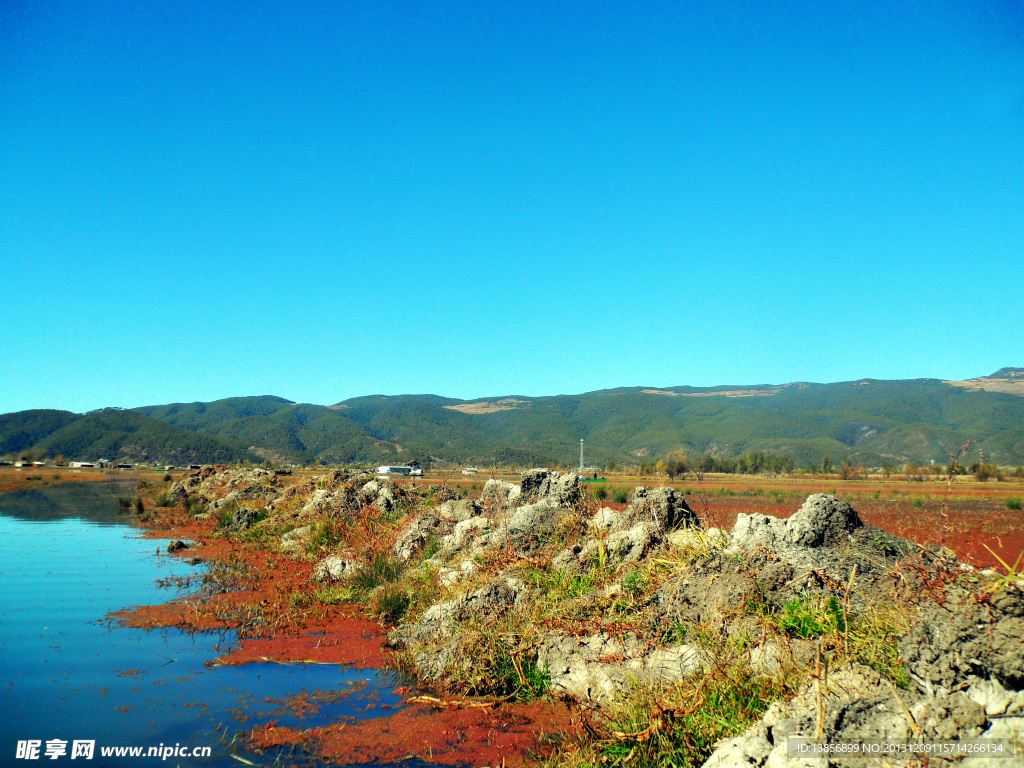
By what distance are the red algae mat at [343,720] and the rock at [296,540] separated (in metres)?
1.17

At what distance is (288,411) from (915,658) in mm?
177890

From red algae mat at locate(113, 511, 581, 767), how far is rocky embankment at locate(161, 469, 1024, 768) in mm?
401

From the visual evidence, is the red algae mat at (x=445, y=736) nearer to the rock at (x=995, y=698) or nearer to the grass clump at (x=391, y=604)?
the rock at (x=995, y=698)

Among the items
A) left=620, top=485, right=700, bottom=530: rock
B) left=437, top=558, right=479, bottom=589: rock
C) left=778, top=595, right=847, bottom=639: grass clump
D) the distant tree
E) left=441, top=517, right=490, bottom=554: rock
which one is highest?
left=620, top=485, right=700, bottom=530: rock

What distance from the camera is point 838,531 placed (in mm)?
7711

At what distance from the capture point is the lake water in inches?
223

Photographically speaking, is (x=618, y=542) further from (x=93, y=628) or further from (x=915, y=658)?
(x=93, y=628)

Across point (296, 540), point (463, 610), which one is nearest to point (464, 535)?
point (463, 610)

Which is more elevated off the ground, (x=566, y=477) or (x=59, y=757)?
(x=566, y=477)

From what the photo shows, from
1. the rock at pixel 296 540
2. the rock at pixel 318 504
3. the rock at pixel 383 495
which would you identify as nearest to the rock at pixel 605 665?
the rock at pixel 296 540

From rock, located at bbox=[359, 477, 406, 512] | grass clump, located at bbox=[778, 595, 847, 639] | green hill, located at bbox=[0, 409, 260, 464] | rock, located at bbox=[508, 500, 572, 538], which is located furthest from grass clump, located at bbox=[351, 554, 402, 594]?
green hill, located at bbox=[0, 409, 260, 464]

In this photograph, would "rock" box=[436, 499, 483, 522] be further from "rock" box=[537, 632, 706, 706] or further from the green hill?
the green hill

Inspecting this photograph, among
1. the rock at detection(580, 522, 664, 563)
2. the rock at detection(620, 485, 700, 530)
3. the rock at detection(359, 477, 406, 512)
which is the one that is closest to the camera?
the rock at detection(580, 522, 664, 563)

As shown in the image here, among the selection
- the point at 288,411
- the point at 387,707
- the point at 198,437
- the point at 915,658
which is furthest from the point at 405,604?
the point at 288,411
